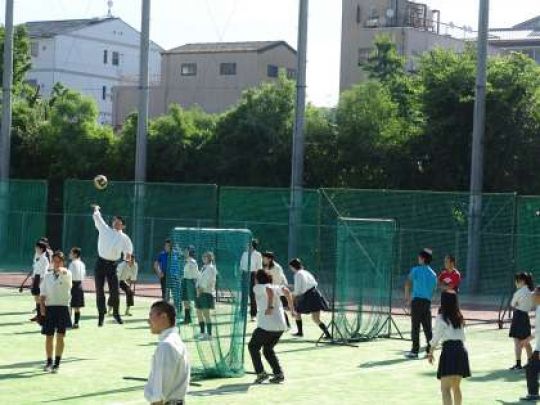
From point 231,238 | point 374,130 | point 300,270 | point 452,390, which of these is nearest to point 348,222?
point 300,270

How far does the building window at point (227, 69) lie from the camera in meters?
75.7

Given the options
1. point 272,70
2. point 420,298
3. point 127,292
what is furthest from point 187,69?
point 420,298

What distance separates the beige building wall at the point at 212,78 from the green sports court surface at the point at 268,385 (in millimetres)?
50808

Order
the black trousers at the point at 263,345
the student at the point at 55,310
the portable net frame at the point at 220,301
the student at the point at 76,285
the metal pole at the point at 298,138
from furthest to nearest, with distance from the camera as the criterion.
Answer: the metal pole at the point at 298,138
the student at the point at 76,285
the portable net frame at the point at 220,301
the student at the point at 55,310
the black trousers at the point at 263,345

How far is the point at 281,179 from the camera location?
152 ft

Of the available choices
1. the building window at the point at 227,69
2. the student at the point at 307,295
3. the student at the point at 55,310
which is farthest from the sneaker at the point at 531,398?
the building window at the point at 227,69

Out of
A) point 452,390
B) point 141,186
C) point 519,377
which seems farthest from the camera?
point 141,186

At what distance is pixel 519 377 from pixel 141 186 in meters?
23.5

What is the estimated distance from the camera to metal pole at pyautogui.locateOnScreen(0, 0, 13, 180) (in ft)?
143

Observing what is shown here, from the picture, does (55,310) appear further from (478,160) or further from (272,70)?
(272,70)

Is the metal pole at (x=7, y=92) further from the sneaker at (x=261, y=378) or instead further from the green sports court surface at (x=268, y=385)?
the sneaker at (x=261, y=378)

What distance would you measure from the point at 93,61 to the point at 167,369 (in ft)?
287

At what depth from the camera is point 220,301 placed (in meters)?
19.8

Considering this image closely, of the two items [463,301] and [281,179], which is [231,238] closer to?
[463,301]
